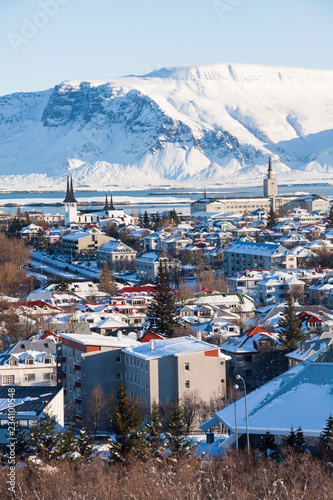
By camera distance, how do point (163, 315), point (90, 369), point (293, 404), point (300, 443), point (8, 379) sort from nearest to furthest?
point (300, 443), point (293, 404), point (90, 369), point (8, 379), point (163, 315)

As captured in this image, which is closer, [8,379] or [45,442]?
Answer: [45,442]

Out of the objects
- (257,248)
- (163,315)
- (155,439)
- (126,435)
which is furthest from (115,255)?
(126,435)

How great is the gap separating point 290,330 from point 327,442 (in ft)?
41.6

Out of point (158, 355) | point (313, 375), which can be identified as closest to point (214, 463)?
point (313, 375)

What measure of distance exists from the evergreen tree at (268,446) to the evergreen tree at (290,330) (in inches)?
406

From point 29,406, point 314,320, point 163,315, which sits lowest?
point 314,320

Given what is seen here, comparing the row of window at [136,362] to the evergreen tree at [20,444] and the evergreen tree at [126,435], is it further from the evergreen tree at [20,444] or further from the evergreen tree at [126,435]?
the evergreen tree at [20,444]

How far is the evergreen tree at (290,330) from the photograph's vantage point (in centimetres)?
3000

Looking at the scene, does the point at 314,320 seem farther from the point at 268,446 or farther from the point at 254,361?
the point at 268,446

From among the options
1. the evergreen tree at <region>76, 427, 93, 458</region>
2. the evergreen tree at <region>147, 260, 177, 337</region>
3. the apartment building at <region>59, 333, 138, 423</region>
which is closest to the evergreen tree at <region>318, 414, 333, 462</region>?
the evergreen tree at <region>76, 427, 93, 458</region>

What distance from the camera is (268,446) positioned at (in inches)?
749

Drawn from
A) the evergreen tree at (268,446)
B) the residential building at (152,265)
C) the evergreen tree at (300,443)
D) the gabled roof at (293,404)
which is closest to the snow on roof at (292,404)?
the gabled roof at (293,404)

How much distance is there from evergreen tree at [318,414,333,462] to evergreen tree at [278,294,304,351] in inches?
416

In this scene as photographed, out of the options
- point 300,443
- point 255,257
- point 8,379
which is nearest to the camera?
point 300,443
